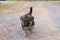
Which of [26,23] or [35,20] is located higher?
[26,23]

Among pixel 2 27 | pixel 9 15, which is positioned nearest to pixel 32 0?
pixel 9 15

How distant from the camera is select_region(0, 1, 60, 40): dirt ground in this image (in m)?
1.51

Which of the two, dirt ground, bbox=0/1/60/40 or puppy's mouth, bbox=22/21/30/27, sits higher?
puppy's mouth, bbox=22/21/30/27

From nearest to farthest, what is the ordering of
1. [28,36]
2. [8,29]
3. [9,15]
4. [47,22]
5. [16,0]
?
[28,36]
[8,29]
[47,22]
[9,15]
[16,0]

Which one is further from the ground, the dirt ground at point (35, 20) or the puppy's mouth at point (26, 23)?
the puppy's mouth at point (26, 23)

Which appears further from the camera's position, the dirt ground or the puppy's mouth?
the dirt ground

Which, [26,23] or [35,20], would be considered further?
[35,20]

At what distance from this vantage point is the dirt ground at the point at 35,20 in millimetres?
1515

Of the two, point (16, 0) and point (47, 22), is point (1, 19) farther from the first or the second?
point (16, 0)

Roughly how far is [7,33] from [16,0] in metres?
1.35

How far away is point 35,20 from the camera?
185 centimetres

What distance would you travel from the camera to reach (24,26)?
134 cm

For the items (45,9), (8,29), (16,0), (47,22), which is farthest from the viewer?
(16,0)

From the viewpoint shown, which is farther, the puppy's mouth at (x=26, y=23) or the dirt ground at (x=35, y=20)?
the dirt ground at (x=35, y=20)
